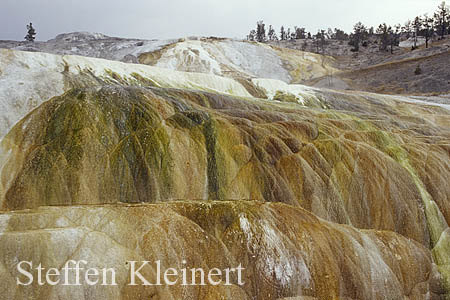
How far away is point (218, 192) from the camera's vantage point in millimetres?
8672

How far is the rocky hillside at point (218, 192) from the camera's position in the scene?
6480mm

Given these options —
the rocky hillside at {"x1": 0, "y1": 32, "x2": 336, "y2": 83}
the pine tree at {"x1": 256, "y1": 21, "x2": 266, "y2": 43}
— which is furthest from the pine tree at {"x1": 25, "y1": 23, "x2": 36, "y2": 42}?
the pine tree at {"x1": 256, "y1": 21, "x2": 266, "y2": 43}

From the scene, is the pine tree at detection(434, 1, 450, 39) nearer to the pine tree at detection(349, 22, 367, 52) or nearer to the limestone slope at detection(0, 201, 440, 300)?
the pine tree at detection(349, 22, 367, 52)

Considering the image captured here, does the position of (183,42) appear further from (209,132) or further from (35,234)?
(35,234)

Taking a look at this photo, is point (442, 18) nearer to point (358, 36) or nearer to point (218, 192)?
point (358, 36)

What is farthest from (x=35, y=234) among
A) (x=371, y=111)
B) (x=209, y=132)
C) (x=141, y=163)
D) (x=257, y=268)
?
(x=371, y=111)

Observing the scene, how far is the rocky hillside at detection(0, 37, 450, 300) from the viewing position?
6.48 metres

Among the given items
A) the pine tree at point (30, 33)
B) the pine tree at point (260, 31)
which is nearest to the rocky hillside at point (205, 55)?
the pine tree at point (30, 33)

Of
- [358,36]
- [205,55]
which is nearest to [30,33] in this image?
[205,55]

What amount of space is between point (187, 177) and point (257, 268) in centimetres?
293

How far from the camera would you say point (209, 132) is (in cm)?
965

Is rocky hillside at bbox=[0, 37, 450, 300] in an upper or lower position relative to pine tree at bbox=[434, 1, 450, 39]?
lower

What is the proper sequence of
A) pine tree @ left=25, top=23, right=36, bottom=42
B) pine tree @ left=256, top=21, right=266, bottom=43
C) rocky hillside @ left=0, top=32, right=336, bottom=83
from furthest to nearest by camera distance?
pine tree @ left=256, top=21, right=266, bottom=43 < pine tree @ left=25, top=23, right=36, bottom=42 < rocky hillside @ left=0, top=32, right=336, bottom=83

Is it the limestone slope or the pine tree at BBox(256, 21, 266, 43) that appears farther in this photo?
the pine tree at BBox(256, 21, 266, 43)
